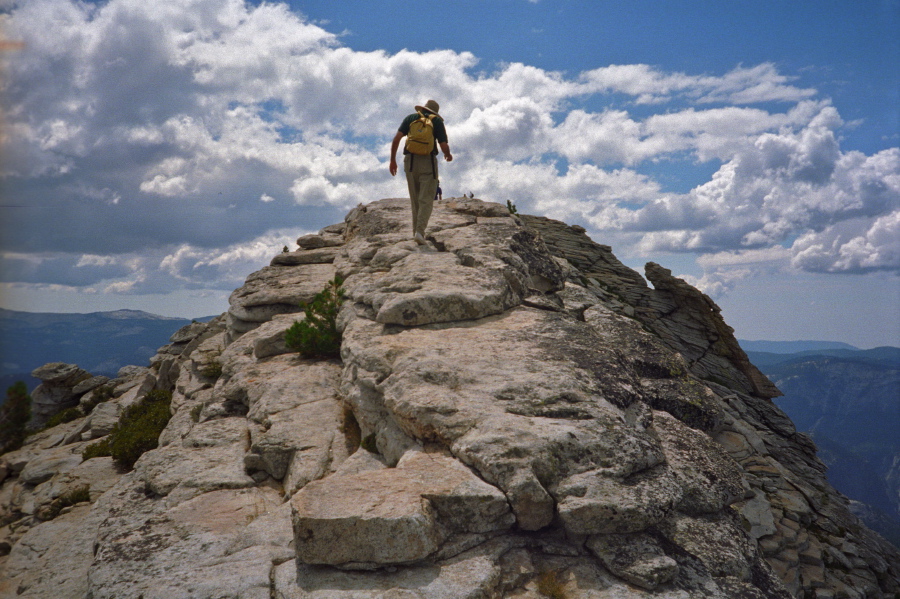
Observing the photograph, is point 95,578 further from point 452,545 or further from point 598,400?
point 598,400

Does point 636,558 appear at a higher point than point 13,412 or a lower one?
lower

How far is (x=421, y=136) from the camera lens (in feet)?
55.1

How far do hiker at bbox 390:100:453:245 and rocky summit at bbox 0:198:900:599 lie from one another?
5.21 feet

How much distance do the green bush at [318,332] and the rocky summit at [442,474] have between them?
43 centimetres

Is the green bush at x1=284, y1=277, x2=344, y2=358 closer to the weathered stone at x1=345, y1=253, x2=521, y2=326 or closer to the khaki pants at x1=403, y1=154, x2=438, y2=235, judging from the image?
the weathered stone at x1=345, y1=253, x2=521, y2=326

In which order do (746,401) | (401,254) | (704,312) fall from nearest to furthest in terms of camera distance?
(401,254) → (746,401) → (704,312)

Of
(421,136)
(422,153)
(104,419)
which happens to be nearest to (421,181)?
(422,153)

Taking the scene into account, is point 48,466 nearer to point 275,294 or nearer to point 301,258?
point 275,294

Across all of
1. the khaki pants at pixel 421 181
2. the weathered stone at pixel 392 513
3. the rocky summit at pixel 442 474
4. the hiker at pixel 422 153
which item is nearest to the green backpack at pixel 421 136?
the hiker at pixel 422 153

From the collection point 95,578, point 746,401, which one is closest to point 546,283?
point 95,578

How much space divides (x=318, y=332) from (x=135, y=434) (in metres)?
9.61

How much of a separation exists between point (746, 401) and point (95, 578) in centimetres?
2820

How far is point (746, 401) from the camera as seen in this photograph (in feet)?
86.3

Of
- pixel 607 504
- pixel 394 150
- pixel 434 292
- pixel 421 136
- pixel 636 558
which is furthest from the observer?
pixel 394 150
